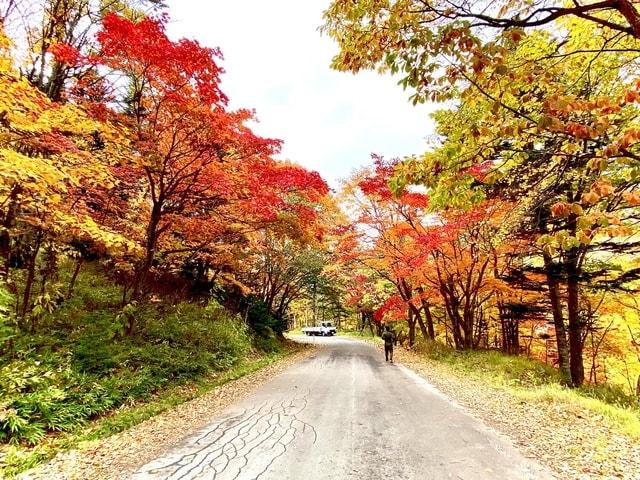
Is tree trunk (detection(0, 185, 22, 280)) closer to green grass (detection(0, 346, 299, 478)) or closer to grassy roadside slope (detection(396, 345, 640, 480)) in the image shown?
green grass (detection(0, 346, 299, 478))

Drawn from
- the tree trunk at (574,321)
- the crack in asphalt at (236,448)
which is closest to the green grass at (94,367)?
the crack in asphalt at (236,448)

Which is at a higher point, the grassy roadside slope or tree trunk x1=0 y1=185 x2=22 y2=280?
tree trunk x1=0 y1=185 x2=22 y2=280

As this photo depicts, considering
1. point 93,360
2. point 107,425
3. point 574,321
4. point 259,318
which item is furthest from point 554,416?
point 259,318

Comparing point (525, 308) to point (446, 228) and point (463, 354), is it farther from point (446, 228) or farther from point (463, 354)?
point (446, 228)

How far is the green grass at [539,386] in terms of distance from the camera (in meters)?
6.61

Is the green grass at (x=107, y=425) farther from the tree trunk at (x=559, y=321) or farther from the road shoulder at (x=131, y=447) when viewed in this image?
the tree trunk at (x=559, y=321)

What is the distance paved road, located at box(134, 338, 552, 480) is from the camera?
14.0ft

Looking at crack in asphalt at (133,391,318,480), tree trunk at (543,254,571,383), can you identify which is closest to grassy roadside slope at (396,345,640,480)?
tree trunk at (543,254,571,383)

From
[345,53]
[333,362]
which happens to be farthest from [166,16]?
[333,362]

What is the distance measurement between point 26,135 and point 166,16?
3.71 m

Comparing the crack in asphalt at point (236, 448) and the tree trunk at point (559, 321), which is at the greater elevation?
the tree trunk at point (559, 321)

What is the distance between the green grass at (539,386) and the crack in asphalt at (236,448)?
5.21m

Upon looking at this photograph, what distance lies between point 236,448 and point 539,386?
29.0ft

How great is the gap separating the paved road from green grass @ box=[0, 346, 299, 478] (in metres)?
1.47
